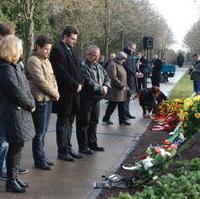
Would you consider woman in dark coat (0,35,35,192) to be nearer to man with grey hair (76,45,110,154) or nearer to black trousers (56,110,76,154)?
black trousers (56,110,76,154)

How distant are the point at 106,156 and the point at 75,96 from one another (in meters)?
1.20

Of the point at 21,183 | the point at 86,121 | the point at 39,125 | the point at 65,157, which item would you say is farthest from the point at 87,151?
the point at 21,183

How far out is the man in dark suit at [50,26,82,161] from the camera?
20.7 ft

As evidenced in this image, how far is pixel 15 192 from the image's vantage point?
16.4 feet

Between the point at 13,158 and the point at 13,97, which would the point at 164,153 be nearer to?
the point at 13,158

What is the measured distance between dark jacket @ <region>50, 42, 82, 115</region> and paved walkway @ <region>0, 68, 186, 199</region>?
0.87 metres

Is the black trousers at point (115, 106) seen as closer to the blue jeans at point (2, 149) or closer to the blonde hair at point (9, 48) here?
the blue jeans at point (2, 149)

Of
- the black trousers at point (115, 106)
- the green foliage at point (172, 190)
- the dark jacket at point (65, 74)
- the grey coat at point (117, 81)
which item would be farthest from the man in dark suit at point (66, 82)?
the black trousers at point (115, 106)

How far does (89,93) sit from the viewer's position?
7.04 m

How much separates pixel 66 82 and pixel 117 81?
367cm

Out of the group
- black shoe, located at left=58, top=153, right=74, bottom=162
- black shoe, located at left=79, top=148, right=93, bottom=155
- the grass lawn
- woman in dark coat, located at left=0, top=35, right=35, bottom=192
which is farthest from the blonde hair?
the grass lawn

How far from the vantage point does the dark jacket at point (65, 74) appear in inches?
248

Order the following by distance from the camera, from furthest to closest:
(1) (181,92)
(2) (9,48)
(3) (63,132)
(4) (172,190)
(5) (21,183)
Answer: (1) (181,92)
(3) (63,132)
(5) (21,183)
(2) (9,48)
(4) (172,190)

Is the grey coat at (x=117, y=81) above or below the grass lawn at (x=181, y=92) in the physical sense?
above
